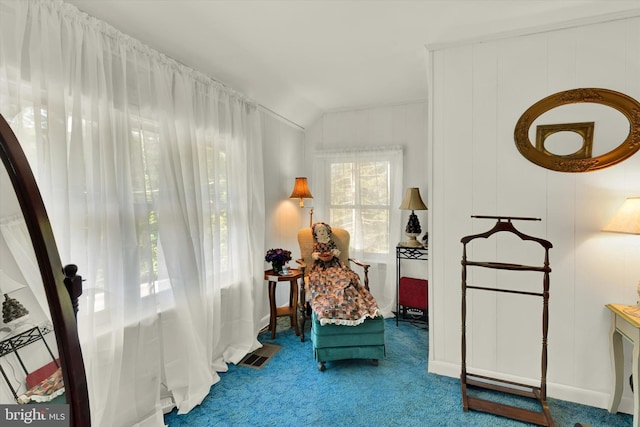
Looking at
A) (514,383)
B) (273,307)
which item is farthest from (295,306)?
(514,383)

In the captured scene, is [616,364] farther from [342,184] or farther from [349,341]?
[342,184]

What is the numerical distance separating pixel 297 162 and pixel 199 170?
1.84 metres

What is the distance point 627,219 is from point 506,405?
1405mm

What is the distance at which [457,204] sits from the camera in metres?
2.35

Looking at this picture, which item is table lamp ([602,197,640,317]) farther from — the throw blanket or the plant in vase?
the plant in vase

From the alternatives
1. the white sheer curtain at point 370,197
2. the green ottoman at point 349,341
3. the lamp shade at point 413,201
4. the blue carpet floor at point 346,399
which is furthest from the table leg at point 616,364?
the white sheer curtain at point 370,197

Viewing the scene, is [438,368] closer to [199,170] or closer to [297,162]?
[199,170]

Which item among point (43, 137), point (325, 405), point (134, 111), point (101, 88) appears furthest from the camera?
point (325, 405)

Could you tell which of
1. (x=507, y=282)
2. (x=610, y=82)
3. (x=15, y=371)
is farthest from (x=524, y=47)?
(x=15, y=371)

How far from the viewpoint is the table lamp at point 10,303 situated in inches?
28.9

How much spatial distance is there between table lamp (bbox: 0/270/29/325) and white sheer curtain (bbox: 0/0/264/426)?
0.87 m

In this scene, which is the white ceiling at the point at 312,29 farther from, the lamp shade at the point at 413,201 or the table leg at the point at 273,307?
the table leg at the point at 273,307

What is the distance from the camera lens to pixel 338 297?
268 centimetres

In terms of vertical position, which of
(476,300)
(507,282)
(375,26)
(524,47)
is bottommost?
(476,300)
